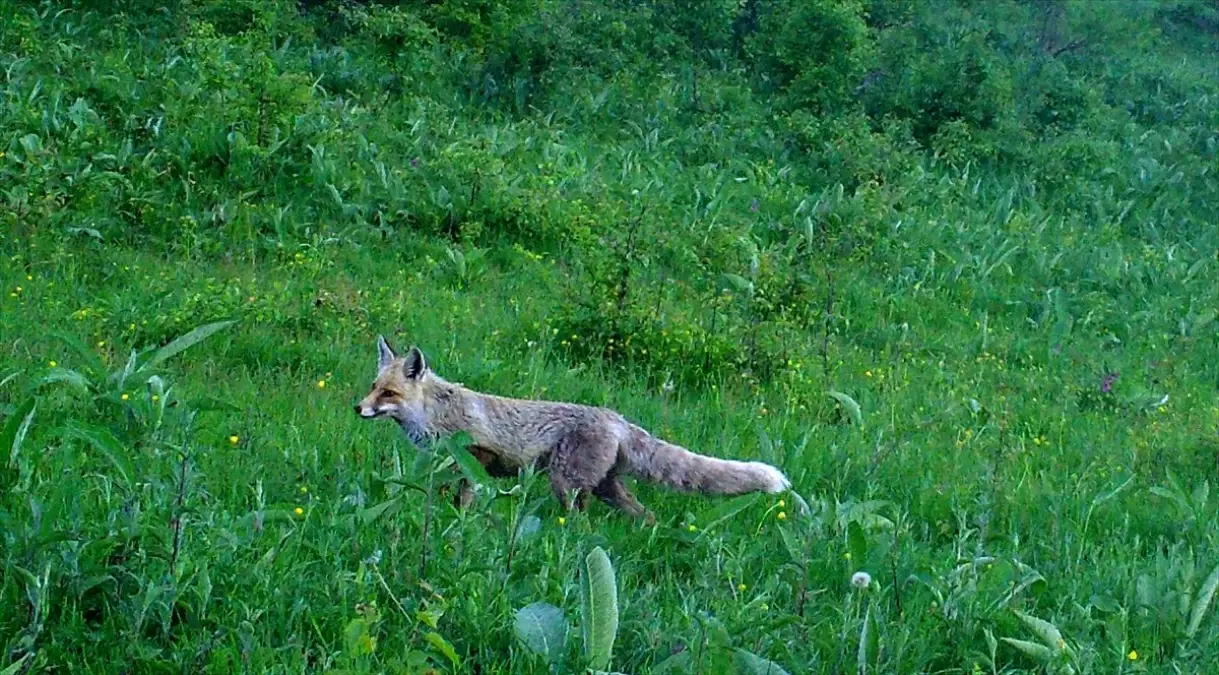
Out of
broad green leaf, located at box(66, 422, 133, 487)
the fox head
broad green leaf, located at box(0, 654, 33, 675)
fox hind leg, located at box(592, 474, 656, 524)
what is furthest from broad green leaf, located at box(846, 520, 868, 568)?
broad green leaf, located at box(0, 654, 33, 675)

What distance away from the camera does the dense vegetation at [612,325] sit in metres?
5.03

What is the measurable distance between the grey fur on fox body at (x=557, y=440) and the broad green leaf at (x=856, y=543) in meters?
0.89

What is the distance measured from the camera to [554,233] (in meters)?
11.5

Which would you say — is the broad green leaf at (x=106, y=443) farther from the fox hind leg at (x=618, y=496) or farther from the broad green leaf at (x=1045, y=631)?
the broad green leaf at (x=1045, y=631)

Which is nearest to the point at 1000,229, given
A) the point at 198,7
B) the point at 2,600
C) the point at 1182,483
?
the point at 1182,483

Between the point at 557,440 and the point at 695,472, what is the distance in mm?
705

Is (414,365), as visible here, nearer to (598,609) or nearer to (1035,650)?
(598,609)

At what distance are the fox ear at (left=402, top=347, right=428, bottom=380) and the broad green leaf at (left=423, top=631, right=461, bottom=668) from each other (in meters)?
2.51

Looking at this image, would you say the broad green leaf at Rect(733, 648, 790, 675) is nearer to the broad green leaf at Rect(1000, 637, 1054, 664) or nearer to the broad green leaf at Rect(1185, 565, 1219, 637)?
the broad green leaf at Rect(1000, 637, 1054, 664)

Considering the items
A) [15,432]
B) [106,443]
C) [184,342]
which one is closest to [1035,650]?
[106,443]

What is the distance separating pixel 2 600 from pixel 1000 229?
11428mm

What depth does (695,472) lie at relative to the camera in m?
6.73

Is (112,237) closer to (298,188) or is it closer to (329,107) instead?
(298,188)

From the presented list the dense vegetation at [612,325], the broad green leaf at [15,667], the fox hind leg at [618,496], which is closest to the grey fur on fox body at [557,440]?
the fox hind leg at [618,496]
